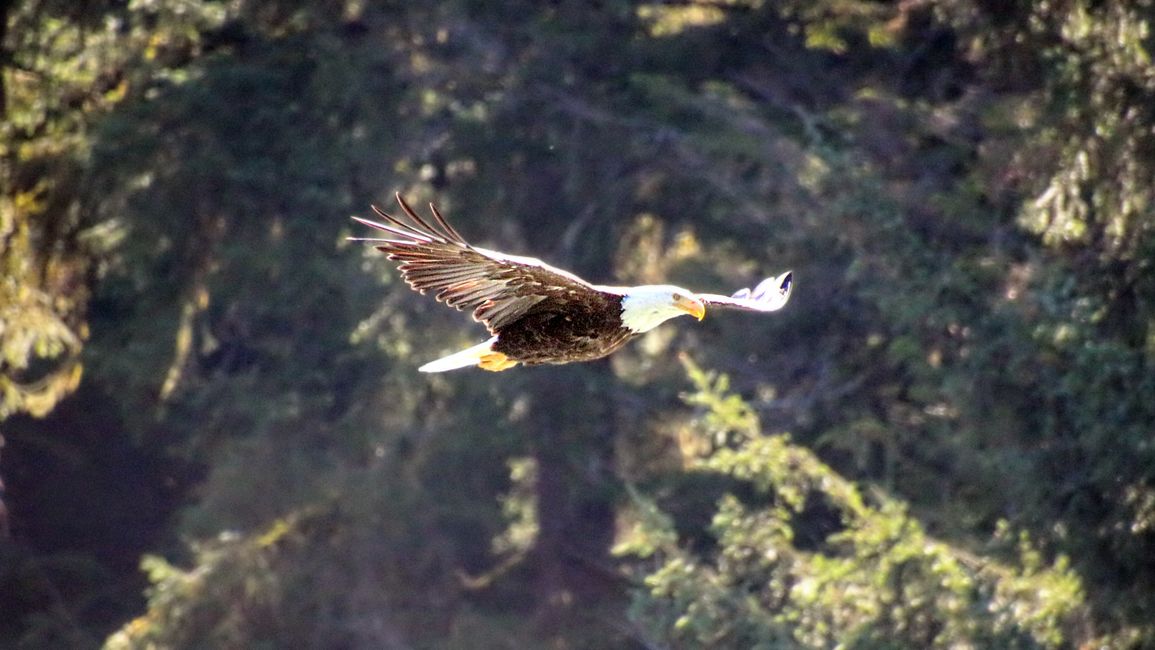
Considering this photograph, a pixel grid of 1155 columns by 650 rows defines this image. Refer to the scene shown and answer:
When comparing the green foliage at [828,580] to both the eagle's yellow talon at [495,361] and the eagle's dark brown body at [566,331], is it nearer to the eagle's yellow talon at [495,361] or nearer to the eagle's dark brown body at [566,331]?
the eagle's yellow talon at [495,361]

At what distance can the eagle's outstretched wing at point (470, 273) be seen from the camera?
363cm

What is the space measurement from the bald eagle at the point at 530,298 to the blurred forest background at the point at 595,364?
4.29m

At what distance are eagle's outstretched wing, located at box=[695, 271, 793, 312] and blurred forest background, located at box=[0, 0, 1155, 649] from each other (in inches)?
139

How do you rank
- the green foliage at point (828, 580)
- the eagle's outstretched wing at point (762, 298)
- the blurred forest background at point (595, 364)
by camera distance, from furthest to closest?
the blurred forest background at point (595, 364) < the green foliage at point (828, 580) < the eagle's outstretched wing at point (762, 298)

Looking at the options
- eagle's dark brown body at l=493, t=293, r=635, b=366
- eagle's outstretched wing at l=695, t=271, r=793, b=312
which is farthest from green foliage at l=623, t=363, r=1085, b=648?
eagle's dark brown body at l=493, t=293, r=635, b=366

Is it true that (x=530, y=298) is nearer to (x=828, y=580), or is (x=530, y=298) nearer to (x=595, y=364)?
(x=828, y=580)

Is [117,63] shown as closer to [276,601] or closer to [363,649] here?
[276,601]

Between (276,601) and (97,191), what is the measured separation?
4422 mm

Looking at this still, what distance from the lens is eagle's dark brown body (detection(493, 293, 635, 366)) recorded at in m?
3.79

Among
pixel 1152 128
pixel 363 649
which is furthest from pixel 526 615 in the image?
pixel 1152 128

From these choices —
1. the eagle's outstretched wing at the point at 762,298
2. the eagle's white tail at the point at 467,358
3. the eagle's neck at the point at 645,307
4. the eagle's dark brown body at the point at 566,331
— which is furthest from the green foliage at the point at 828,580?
the eagle's neck at the point at 645,307

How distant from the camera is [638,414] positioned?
12.1 m

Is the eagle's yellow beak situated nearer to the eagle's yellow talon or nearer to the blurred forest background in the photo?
the eagle's yellow talon

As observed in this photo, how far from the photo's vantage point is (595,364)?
1235 cm
